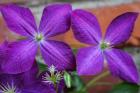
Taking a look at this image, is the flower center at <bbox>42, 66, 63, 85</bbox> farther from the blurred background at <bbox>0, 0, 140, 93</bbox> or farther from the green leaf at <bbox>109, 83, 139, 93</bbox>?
the blurred background at <bbox>0, 0, 140, 93</bbox>

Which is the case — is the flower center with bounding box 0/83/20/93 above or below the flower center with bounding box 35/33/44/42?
below

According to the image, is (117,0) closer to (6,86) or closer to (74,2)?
(74,2)

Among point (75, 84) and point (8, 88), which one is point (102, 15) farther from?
point (8, 88)

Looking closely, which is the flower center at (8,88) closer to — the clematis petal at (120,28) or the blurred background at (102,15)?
the clematis petal at (120,28)

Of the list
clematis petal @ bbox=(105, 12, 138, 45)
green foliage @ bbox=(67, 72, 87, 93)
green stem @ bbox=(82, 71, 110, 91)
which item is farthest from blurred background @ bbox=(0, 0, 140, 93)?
clematis petal @ bbox=(105, 12, 138, 45)

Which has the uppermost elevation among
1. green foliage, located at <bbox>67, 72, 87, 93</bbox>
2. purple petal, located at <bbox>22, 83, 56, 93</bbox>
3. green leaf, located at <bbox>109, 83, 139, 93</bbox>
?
purple petal, located at <bbox>22, 83, 56, 93</bbox>

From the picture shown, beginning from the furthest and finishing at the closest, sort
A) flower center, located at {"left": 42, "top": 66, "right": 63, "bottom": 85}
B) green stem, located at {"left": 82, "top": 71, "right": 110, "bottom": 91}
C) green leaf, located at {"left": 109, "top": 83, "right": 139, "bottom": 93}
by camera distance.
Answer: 1. green stem, located at {"left": 82, "top": 71, "right": 110, "bottom": 91}
2. green leaf, located at {"left": 109, "top": 83, "right": 139, "bottom": 93}
3. flower center, located at {"left": 42, "top": 66, "right": 63, "bottom": 85}
